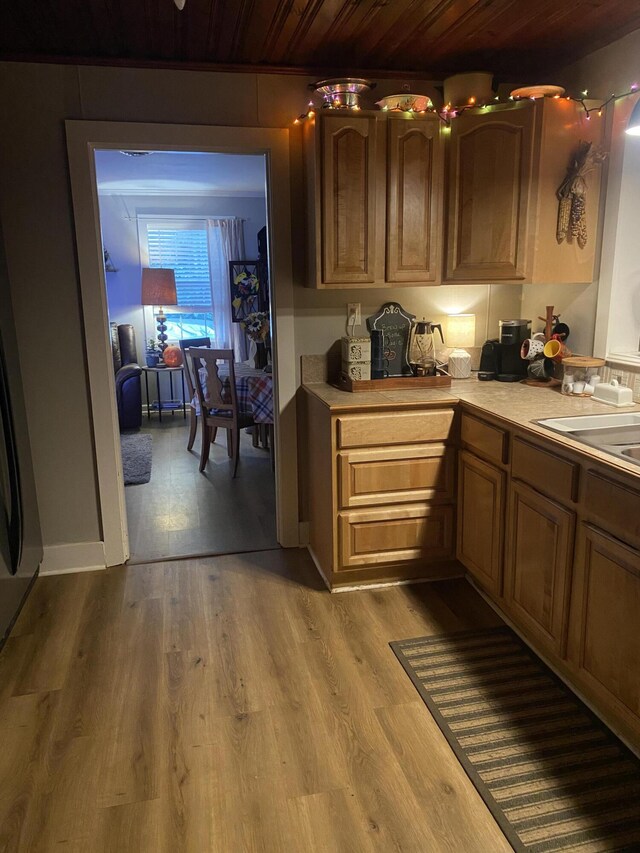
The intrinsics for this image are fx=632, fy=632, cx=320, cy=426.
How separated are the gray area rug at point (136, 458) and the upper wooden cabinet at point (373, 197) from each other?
247 cm

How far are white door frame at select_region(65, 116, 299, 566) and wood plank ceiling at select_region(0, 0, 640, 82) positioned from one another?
309 mm

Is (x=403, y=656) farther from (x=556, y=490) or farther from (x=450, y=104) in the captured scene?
(x=450, y=104)

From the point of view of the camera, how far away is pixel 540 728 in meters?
2.04

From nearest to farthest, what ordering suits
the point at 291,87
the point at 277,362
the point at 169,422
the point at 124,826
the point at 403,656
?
the point at 124,826 < the point at 403,656 < the point at 291,87 < the point at 277,362 < the point at 169,422

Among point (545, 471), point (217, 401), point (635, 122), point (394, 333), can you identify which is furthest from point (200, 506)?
point (635, 122)

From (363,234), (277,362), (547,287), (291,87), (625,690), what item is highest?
(291,87)

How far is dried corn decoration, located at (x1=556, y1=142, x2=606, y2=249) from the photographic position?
277 cm

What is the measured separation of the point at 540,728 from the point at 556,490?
0.77 meters

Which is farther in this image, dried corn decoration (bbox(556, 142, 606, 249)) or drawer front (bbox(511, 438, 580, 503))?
dried corn decoration (bbox(556, 142, 606, 249))

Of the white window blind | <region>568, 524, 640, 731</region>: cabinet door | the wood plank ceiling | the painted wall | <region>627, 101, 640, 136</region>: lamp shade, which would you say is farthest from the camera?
the white window blind

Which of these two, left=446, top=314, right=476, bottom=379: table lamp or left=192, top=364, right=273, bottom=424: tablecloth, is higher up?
left=446, top=314, right=476, bottom=379: table lamp

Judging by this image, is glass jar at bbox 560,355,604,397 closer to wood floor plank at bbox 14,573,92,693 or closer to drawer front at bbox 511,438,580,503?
drawer front at bbox 511,438,580,503

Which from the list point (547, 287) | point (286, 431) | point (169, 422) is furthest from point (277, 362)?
point (169, 422)

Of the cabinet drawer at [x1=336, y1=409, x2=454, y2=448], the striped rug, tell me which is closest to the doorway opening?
the cabinet drawer at [x1=336, y1=409, x2=454, y2=448]
